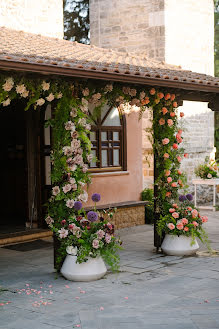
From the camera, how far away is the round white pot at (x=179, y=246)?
26.7 ft

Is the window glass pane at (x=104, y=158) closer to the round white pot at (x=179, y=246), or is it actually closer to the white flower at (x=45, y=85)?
the round white pot at (x=179, y=246)

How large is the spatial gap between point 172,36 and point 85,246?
9.36 m

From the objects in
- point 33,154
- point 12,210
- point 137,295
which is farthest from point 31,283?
point 12,210

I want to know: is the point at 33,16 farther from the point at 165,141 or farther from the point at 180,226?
the point at 180,226

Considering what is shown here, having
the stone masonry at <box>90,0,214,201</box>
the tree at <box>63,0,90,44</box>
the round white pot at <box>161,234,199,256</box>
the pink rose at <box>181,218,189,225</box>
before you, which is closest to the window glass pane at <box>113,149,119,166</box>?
the stone masonry at <box>90,0,214,201</box>

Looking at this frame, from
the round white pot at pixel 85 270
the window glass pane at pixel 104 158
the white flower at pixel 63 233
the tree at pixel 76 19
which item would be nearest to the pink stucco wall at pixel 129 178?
the window glass pane at pixel 104 158

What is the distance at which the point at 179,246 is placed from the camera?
8141mm

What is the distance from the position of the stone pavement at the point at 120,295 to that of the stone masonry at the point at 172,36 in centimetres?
619

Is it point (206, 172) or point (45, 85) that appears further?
point (206, 172)

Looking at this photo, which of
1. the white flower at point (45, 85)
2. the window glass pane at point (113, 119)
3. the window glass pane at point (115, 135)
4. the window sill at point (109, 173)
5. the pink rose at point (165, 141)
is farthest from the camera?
the window glass pane at point (115, 135)

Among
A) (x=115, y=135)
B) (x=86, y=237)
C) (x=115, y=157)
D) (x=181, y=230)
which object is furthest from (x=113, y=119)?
(x=86, y=237)

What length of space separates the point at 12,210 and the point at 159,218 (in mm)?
4296

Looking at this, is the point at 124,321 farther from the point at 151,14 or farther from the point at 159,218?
the point at 151,14

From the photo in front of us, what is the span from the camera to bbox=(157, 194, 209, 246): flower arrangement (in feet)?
26.2
